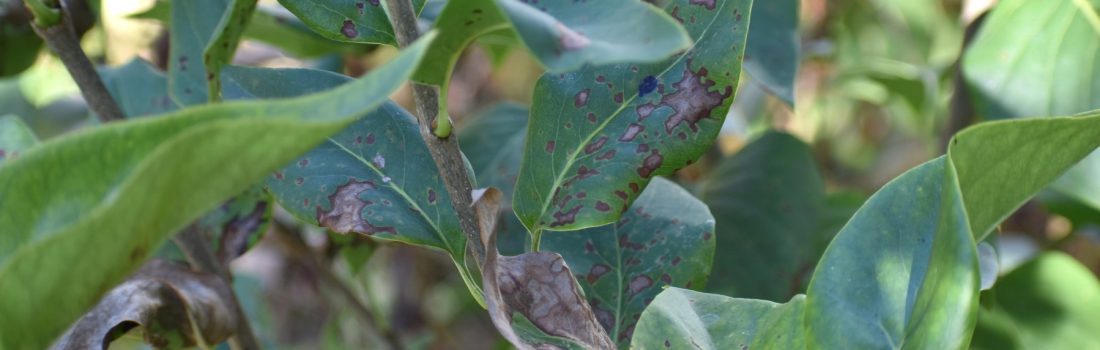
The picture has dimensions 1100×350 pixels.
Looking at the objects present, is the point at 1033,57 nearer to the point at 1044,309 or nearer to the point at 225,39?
the point at 1044,309

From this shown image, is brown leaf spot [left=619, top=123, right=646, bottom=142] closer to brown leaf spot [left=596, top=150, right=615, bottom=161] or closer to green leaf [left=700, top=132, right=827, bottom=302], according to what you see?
brown leaf spot [left=596, top=150, right=615, bottom=161]

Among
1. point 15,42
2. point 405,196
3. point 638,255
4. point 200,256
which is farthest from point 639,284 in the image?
point 15,42

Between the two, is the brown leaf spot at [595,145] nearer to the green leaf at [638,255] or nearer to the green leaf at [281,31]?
the green leaf at [638,255]

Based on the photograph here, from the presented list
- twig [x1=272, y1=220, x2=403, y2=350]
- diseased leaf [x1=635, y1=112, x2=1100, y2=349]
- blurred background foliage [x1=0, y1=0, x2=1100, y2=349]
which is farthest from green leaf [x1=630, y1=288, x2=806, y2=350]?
twig [x1=272, y1=220, x2=403, y2=350]

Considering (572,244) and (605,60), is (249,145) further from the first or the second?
(572,244)

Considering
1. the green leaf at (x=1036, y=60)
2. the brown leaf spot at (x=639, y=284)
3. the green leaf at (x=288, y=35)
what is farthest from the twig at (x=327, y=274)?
the green leaf at (x=1036, y=60)

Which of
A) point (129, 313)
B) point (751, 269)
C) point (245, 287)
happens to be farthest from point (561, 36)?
point (245, 287)

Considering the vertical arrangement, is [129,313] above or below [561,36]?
below
